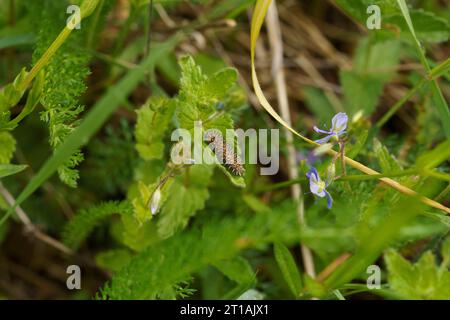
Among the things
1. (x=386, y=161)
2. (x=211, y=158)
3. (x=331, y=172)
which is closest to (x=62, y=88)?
(x=211, y=158)

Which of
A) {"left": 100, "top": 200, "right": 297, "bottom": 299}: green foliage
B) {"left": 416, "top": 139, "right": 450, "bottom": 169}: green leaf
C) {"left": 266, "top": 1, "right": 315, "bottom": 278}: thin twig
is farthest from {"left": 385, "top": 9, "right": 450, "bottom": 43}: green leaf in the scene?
{"left": 100, "top": 200, "right": 297, "bottom": 299}: green foliage

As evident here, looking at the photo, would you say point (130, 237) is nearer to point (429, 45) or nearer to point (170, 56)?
point (170, 56)

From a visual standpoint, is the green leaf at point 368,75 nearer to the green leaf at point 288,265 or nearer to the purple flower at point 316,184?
the purple flower at point 316,184

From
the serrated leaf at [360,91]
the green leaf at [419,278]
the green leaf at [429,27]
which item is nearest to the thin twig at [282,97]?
the serrated leaf at [360,91]

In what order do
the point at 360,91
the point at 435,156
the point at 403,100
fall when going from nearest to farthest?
the point at 435,156 < the point at 403,100 < the point at 360,91

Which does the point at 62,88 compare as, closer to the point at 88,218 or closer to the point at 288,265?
the point at 88,218

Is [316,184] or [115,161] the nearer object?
[316,184]
